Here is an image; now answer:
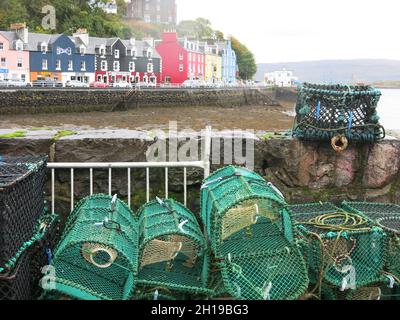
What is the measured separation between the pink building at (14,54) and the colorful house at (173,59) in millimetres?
17835

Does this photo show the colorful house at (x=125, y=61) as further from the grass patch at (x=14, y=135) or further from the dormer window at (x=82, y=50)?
the grass patch at (x=14, y=135)

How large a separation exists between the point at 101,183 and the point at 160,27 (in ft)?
336

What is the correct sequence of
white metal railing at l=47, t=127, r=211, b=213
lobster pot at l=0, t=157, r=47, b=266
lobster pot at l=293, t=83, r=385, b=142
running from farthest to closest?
1. lobster pot at l=293, t=83, r=385, b=142
2. white metal railing at l=47, t=127, r=211, b=213
3. lobster pot at l=0, t=157, r=47, b=266

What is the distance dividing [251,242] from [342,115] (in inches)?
49.7

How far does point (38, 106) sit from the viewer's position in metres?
28.4

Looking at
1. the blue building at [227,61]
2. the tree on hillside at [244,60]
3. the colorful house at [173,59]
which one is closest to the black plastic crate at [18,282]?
the colorful house at [173,59]

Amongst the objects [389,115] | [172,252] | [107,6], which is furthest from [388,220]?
[107,6]

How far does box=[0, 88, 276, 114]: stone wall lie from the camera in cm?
2750

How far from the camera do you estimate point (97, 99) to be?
102ft

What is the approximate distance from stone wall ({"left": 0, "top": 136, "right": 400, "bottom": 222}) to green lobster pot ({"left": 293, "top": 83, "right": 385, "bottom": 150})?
124 millimetres

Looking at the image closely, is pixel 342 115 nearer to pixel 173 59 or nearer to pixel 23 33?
pixel 23 33

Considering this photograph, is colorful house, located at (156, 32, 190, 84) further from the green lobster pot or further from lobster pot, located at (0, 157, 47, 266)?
lobster pot, located at (0, 157, 47, 266)

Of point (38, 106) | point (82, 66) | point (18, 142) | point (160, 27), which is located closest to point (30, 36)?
point (82, 66)

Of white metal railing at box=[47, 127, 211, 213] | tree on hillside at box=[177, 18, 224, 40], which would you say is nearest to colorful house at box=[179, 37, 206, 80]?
tree on hillside at box=[177, 18, 224, 40]
